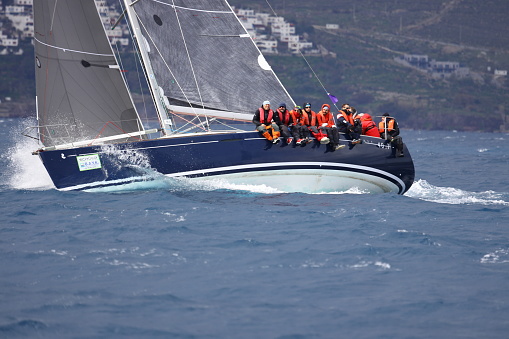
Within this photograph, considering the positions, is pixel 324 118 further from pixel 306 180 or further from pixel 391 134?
pixel 391 134

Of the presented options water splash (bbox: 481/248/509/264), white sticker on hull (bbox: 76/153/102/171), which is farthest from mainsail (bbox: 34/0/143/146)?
water splash (bbox: 481/248/509/264)

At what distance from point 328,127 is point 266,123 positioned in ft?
4.93

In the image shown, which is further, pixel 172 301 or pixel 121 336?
pixel 172 301

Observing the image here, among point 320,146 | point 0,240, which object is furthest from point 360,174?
point 0,240

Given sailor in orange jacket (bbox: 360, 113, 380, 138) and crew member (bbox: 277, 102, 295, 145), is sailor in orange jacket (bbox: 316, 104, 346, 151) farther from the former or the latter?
sailor in orange jacket (bbox: 360, 113, 380, 138)

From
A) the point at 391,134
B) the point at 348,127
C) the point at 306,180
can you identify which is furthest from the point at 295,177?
the point at 391,134

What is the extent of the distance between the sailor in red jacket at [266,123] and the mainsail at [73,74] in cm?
312

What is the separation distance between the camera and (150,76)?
1927cm

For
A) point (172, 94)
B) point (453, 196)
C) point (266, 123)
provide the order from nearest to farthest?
point (266, 123), point (172, 94), point (453, 196)

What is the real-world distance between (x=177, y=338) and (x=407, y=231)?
22.4 feet

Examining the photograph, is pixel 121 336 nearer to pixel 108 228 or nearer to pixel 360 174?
pixel 108 228

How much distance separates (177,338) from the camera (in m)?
9.23

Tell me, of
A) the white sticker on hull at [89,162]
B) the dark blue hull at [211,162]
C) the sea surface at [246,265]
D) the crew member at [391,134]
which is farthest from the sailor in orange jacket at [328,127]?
the white sticker on hull at [89,162]

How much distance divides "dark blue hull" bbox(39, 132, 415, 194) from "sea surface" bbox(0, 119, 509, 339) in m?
0.42
